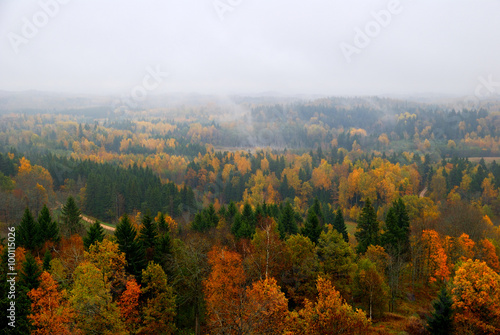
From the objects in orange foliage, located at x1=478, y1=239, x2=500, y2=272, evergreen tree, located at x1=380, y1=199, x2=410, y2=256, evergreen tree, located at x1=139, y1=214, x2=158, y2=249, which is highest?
evergreen tree, located at x1=139, y1=214, x2=158, y2=249

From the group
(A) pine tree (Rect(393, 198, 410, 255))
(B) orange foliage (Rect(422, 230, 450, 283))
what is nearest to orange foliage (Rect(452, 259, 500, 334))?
(B) orange foliage (Rect(422, 230, 450, 283))

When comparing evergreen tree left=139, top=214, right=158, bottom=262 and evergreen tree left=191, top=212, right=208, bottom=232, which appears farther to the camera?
evergreen tree left=191, top=212, right=208, bottom=232

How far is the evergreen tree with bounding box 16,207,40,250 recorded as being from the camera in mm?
33906

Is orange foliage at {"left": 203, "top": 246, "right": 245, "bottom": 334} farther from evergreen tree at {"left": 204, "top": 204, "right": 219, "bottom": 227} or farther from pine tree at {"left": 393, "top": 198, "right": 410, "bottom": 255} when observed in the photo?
pine tree at {"left": 393, "top": 198, "right": 410, "bottom": 255}

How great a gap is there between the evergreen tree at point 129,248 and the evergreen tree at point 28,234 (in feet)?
39.4

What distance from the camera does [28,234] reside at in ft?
112

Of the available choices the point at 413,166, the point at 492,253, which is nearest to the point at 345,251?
the point at 492,253

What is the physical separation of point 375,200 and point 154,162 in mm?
87178

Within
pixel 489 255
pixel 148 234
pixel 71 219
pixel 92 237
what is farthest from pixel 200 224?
pixel 489 255

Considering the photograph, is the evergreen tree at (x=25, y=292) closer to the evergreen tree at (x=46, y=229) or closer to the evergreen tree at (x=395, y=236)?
the evergreen tree at (x=46, y=229)

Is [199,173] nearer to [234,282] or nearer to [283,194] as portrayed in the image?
[283,194]

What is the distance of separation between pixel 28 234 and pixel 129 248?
1349cm

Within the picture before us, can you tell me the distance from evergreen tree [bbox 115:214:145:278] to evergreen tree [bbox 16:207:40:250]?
11996 millimetres

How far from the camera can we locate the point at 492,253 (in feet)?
134
